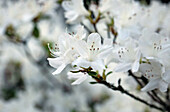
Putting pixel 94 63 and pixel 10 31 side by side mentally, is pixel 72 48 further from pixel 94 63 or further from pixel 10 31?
pixel 10 31

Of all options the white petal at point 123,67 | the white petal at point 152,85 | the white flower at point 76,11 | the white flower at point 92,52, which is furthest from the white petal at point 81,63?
the white flower at point 76,11

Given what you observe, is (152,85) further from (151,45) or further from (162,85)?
(151,45)

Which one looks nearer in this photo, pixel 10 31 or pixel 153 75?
pixel 153 75

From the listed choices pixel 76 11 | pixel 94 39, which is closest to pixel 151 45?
pixel 94 39

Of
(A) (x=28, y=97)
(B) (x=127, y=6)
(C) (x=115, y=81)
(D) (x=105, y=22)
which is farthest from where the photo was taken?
(A) (x=28, y=97)

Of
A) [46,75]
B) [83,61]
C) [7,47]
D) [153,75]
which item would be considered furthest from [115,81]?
[7,47]

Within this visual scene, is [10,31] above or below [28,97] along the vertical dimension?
above

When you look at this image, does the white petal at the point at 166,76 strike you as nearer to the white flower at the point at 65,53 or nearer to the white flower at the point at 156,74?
the white flower at the point at 156,74
